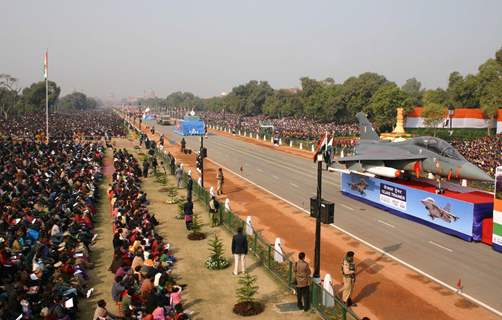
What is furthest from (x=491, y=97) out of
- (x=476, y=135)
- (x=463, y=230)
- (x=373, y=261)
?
(x=373, y=261)

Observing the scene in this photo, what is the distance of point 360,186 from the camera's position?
2892cm

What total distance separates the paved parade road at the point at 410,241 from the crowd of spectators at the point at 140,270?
31.9ft

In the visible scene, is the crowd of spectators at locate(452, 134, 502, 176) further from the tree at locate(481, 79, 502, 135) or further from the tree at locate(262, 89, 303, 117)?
the tree at locate(262, 89, 303, 117)

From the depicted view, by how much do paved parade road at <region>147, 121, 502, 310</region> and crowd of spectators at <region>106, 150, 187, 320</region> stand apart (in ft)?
31.9

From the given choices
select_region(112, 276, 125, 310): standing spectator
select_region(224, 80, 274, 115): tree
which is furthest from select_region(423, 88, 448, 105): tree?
select_region(112, 276, 125, 310): standing spectator

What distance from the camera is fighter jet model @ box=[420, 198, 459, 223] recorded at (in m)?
21.3

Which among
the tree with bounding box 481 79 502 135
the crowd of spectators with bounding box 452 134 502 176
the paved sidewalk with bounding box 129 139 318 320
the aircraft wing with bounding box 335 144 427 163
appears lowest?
the paved sidewalk with bounding box 129 139 318 320

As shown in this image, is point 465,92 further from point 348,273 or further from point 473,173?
point 348,273

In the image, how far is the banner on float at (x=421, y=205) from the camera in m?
20.4

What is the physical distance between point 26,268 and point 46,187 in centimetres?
1236

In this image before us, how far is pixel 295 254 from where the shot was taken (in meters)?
18.7

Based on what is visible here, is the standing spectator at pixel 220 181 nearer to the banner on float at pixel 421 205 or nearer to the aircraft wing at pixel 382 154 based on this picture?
the aircraft wing at pixel 382 154

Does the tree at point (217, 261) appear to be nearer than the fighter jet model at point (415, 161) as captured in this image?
Yes

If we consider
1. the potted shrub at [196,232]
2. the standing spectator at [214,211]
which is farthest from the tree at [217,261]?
the standing spectator at [214,211]
